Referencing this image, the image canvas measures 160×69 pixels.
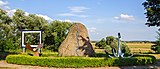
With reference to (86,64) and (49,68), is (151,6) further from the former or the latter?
A: (49,68)

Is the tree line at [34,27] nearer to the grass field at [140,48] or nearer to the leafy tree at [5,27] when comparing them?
the leafy tree at [5,27]

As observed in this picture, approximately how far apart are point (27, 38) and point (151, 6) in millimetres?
33710

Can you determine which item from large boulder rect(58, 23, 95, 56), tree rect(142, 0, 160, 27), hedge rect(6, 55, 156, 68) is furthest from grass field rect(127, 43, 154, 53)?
hedge rect(6, 55, 156, 68)

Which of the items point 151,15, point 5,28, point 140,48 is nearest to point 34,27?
point 5,28

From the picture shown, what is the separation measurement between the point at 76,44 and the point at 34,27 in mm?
34547

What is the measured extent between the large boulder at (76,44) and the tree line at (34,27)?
105ft

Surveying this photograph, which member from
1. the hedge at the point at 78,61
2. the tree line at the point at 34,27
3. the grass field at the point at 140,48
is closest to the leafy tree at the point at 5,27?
the tree line at the point at 34,27

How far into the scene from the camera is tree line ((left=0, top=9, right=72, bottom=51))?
59.1 m

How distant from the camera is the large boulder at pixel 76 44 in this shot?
2773cm

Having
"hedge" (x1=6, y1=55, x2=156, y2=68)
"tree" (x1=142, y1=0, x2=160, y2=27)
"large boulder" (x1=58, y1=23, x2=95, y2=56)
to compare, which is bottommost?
"hedge" (x1=6, y1=55, x2=156, y2=68)

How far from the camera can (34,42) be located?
5981 centimetres

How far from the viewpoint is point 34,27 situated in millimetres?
60875

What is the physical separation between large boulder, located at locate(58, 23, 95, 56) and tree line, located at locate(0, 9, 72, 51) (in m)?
32.0

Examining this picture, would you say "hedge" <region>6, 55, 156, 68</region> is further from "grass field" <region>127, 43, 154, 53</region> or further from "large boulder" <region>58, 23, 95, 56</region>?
"grass field" <region>127, 43, 154, 53</region>
